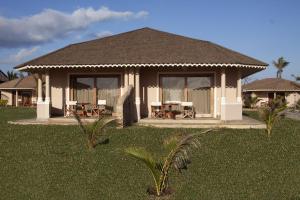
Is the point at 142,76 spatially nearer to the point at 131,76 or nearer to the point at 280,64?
the point at 131,76

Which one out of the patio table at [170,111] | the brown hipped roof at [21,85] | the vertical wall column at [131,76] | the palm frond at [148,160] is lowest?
the palm frond at [148,160]

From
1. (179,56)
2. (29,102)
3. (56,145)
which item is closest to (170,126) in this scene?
(179,56)

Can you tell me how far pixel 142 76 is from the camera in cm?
2136

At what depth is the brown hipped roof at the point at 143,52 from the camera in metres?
19.4

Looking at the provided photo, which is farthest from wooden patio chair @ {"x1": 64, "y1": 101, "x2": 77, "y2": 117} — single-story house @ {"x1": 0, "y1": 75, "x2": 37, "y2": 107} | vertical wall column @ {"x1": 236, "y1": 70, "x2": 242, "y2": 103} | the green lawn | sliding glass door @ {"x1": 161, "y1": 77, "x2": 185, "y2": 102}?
single-story house @ {"x1": 0, "y1": 75, "x2": 37, "y2": 107}

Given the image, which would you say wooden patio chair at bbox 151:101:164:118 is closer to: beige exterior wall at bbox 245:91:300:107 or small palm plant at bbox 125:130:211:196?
small palm plant at bbox 125:130:211:196

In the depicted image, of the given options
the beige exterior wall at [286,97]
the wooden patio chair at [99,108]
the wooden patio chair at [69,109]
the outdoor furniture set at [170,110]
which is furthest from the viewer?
the beige exterior wall at [286,97]

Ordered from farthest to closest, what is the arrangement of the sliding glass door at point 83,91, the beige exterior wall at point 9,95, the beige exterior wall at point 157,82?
the beige exterior wall at point 9,95 → the sliding glass door at point 83,91 → the beige exterior wall at point 157,82

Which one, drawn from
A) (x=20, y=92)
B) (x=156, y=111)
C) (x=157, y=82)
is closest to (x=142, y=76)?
(x=157, y=82)

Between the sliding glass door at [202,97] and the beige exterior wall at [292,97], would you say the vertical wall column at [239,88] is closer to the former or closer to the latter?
the sliding glass door at [202,97]

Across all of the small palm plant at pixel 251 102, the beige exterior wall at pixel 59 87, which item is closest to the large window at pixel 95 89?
the beige exterior wall at pixel 59 87

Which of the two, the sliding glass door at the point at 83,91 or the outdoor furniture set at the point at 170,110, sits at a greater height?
the sliding glass door at the point at 83,91

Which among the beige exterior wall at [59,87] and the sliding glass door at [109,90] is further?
the beige exterior wall at [59,87]

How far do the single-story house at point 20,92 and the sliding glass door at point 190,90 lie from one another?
3282 centimetres
